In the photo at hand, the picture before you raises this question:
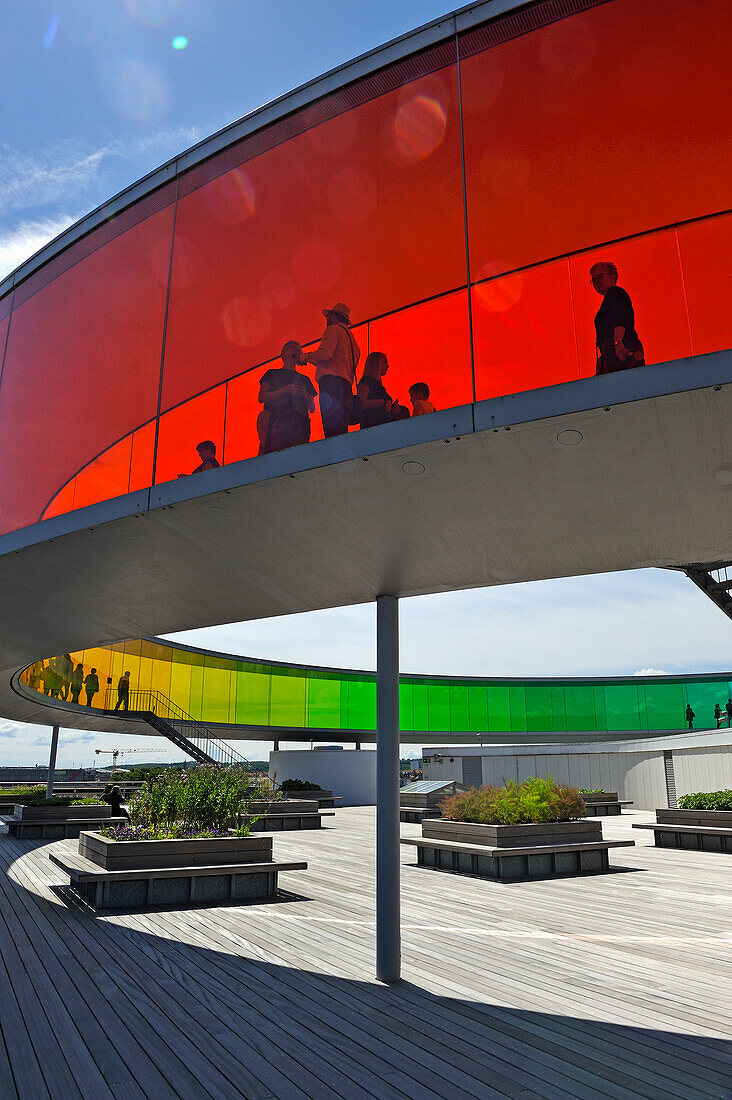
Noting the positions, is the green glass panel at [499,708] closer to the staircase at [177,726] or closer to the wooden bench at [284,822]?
the staircase at [177,726]

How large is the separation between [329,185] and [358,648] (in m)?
36.3

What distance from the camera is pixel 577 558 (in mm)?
6168

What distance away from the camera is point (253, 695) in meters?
36.8

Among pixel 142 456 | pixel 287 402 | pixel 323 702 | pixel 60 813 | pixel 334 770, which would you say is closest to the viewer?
pixel 287 402

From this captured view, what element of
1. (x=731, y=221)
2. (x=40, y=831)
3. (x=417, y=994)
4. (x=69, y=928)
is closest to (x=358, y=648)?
(x=40, y=831)

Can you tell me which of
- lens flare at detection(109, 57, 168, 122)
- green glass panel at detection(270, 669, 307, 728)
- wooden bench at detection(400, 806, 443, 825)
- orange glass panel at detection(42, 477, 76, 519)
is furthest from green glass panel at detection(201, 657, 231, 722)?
lens flare at detection(109, 57, 168, 122)

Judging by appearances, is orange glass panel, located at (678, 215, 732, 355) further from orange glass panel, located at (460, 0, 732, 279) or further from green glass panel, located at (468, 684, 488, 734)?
green glass panel, located at (468, 684, 488, 734)

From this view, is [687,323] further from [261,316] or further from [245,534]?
[245,534]

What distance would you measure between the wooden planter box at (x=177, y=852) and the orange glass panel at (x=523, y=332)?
857 cm

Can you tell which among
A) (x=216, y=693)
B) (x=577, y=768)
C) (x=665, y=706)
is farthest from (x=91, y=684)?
(x=665, y=706)

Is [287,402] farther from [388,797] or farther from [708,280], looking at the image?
[388,797]

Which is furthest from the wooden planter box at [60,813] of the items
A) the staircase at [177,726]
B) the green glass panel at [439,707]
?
the green glass panel at [439,707]

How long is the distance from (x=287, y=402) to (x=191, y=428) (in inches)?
53.6

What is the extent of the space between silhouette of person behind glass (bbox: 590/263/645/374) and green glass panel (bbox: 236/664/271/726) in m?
33.7
